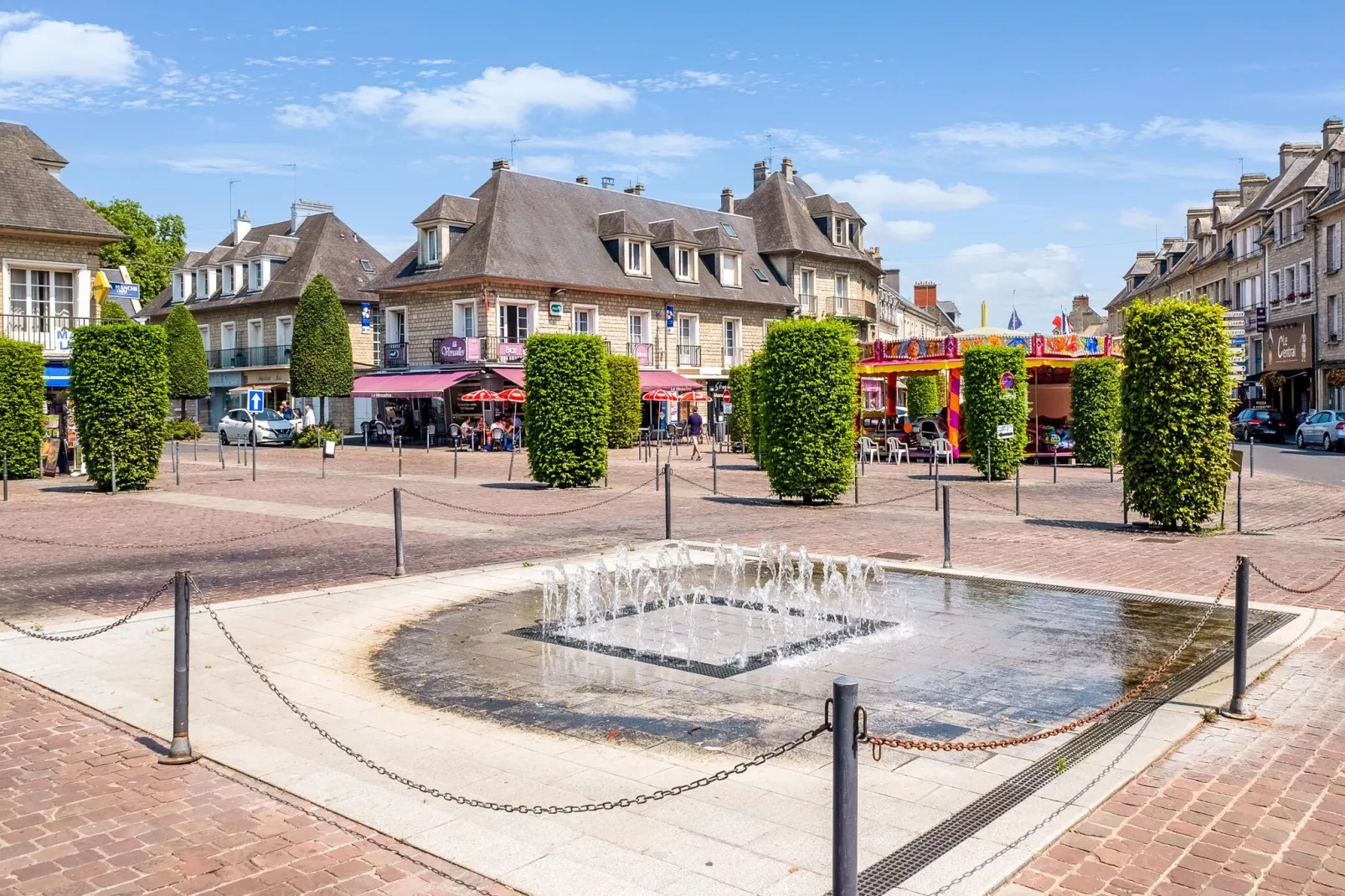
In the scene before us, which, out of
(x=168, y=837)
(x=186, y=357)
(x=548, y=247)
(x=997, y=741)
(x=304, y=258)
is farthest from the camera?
(x=304, y=258)

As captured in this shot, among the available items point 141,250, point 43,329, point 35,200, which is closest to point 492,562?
point 43,329

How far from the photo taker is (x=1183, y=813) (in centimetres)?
511

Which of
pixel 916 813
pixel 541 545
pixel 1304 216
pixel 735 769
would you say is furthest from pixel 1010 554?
pixel 1304 216

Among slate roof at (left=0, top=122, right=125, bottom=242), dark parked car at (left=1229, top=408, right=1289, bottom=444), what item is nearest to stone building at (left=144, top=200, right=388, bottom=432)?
slate roof at (left=0, top=122, right=125, bottom=242)

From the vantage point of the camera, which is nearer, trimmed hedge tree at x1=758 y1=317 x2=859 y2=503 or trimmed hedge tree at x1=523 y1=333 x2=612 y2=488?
trimmed hedge tree at x1=758 y1=317 x2=859 y2=503

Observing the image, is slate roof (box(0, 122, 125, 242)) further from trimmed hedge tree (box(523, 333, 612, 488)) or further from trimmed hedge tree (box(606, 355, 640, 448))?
trimmed hedge tree (box(606, 355, 640, 448))

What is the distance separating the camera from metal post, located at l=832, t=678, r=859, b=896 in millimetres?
3785

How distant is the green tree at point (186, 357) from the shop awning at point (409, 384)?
10448 mm

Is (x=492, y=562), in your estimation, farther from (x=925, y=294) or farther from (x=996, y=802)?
(x=925, y=294)

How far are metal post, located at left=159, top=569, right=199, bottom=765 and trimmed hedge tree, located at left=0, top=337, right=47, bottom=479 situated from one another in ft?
69.2

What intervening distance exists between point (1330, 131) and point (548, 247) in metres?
35.8

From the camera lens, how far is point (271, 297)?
4941cm

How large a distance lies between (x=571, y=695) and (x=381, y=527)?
1032cm

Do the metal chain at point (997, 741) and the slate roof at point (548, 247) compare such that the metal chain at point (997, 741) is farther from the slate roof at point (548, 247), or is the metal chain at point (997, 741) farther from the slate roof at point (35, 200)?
the slate roof at point (548, 247)
